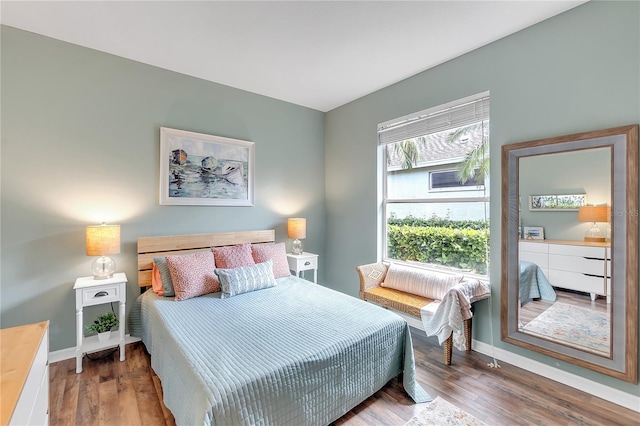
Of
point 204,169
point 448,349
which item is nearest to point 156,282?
point 204,169

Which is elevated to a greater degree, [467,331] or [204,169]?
[204,169]

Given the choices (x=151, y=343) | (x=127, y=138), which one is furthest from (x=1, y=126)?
(x=151, y=343)

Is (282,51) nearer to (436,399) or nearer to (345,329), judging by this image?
(345,329)

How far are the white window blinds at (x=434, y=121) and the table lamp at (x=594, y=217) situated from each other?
1082 millimetres

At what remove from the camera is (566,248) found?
6.98 feet

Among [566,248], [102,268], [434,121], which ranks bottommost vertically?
[102,268]

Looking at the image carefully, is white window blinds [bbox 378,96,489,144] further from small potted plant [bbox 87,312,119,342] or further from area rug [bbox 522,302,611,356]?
small potted plant [bbox 87,312,119,342]

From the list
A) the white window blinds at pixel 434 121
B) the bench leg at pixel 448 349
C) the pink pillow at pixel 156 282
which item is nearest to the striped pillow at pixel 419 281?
the bench leg at pixel 448 349

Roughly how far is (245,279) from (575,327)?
264 centimetres

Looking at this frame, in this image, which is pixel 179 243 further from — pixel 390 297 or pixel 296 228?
pixel 390 297

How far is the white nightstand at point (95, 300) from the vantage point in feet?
7.43

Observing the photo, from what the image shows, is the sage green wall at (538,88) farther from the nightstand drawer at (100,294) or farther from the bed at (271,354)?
the nightstand drawer at (100,294)

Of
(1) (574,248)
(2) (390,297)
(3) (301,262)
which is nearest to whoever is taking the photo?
(1) (574,248)

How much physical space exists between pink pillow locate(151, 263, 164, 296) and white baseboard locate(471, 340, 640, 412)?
2.92m
